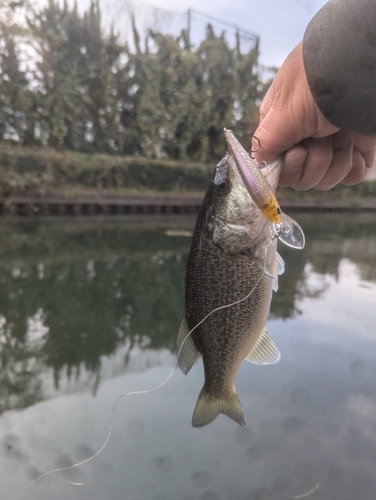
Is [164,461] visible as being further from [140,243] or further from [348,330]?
[140,243]

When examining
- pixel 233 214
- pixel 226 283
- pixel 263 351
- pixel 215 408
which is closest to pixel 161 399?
pixel 215 408

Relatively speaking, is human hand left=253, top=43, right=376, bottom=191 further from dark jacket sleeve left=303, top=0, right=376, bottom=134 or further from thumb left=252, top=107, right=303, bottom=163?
dark jacket sleeve left=303, top=0, right=376, bottom=134

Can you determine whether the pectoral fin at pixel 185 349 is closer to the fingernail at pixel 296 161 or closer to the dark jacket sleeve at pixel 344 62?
the fingernail at pixel 296 161

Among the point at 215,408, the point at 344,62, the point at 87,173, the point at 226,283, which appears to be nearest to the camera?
the point at 344,62

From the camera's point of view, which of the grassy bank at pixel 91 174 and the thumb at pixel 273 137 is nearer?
the thumb at pixel 273 137

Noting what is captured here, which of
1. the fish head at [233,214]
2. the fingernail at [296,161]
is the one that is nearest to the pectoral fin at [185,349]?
the fish head at [233,214]

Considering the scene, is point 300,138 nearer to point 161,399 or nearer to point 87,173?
point 161,399

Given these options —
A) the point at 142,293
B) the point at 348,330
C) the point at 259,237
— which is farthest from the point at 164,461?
the point at 142,293
